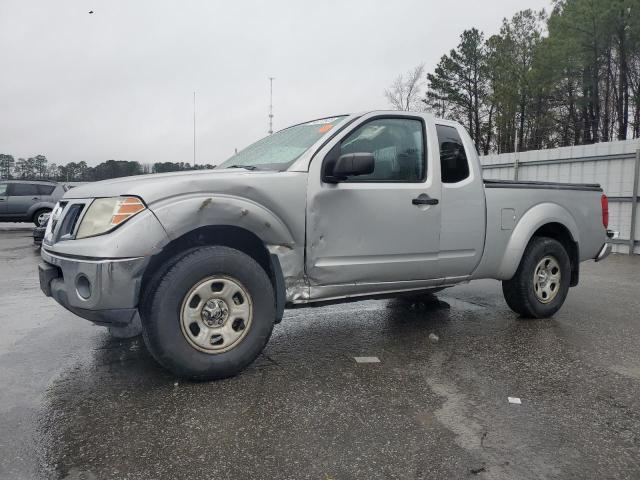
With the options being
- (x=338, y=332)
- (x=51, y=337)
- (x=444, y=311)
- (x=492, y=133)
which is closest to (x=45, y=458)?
(x=51, y=337)

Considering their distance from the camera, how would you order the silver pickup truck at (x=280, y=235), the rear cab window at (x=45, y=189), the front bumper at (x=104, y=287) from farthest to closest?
the rear cab window at (x=45, y=189) → the silver pickup truck at (x=280, y=235) → the front bumper at (x=104, y=287)

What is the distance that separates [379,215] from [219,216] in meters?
1.26

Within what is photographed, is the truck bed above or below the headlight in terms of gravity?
above

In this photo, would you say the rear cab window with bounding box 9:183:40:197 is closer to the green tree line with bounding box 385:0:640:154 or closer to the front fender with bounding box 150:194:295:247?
the front fender with bounding box 150:194:295:247

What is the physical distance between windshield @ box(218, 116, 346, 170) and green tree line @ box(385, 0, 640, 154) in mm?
29565

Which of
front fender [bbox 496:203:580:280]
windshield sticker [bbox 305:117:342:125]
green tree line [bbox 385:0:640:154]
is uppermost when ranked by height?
green tree line [bbox 385:0:640:154]

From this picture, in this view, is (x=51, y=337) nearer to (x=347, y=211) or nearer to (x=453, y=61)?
(x=347, y=211)

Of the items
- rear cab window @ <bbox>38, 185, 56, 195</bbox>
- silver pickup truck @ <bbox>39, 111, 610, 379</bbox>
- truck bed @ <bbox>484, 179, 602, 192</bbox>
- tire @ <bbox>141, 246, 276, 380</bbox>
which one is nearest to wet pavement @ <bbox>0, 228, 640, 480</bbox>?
tire @ <bbox>141, 246, 276, 380</bbox>

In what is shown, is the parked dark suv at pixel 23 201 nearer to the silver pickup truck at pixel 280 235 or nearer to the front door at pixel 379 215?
the silver pickup truck at pixel 280 235

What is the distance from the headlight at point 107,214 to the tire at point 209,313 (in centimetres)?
42

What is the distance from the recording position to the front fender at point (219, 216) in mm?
3199

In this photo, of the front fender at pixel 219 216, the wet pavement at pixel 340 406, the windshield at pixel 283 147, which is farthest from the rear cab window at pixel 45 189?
the front fender at pixel 219 216

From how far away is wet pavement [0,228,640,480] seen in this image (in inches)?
95.7

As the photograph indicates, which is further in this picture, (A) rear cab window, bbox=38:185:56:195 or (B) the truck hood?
(A) rear cab window, bbox=38:185:56:195
